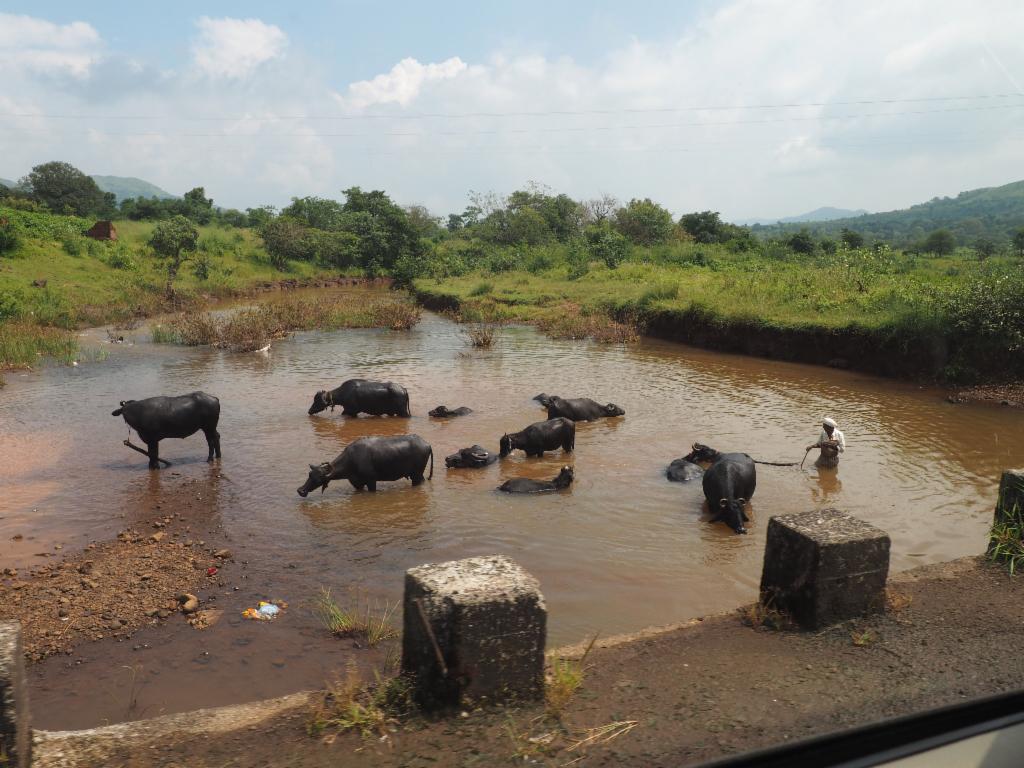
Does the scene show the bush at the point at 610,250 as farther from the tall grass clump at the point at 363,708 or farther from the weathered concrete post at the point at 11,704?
the weathered concrete post at the point at 11,704

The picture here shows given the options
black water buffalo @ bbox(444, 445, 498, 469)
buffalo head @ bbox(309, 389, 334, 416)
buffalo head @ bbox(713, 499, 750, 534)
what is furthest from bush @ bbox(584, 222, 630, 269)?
buffalo head @ bbox(713, 499, 750, 534)

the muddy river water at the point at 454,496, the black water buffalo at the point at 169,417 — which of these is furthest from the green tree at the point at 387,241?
the black water buffalo at the point at 169,417

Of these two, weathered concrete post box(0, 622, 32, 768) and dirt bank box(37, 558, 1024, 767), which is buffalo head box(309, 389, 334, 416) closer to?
dirt bank box(37, 558, 1024, 767)

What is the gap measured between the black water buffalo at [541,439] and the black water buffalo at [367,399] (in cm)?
308

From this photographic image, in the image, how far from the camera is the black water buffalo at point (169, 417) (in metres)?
10.3

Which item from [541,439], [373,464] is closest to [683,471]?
[541,439]

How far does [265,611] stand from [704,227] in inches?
1881

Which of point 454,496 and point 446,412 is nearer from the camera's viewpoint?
point 454,496

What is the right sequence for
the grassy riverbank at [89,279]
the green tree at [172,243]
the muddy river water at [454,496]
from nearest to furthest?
the muddy river water at [454,496] < the grassy riverbank at [89,279] < the green tree at [172,243]

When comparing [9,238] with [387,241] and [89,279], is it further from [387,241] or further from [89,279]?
[387,241]

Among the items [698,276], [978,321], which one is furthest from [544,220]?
[978,321]

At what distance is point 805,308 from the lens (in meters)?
19.6

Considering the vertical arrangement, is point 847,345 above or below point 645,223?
below

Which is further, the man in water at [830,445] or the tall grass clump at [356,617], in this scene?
the man in water at [830,445]
